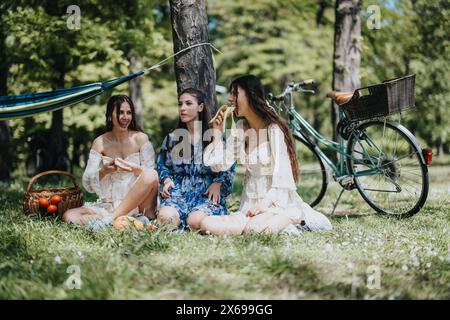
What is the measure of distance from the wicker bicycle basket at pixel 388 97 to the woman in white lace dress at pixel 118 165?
5.74ft

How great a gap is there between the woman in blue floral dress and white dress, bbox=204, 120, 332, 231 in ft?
0.36

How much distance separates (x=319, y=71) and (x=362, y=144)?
9.99m

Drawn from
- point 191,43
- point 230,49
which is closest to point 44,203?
point 191,43

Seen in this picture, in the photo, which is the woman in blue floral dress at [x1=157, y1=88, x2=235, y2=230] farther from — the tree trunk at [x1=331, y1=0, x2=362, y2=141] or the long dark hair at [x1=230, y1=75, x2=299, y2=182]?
the tree trunk at [x1=331, y1=0, x2=362, y2=141]

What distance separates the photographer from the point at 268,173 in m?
3.36

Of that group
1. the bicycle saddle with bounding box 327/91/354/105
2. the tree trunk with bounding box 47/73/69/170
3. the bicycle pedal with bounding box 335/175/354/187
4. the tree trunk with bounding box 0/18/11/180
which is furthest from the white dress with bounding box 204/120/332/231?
the tree trunk with bounding box 0/18/11/180

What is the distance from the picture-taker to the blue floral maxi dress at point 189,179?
3441mm

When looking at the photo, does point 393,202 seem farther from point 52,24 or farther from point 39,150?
point 39,150

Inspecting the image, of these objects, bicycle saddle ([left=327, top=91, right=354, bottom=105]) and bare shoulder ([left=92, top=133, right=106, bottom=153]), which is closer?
bare shoulder ([left=92, top=133, right=106, bottom=153])

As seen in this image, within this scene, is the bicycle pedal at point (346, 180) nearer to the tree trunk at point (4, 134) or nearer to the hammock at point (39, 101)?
the hammock at point (39, 101)

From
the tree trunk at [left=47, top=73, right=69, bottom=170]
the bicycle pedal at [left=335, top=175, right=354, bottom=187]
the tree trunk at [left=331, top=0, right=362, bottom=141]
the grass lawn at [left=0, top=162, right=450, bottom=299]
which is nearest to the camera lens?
the grass lawn at [left=0, top=162, right=450, bottom=299]

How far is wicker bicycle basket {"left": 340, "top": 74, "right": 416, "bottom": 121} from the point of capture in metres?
3.61

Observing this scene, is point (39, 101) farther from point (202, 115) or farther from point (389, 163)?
point (389, 163)
